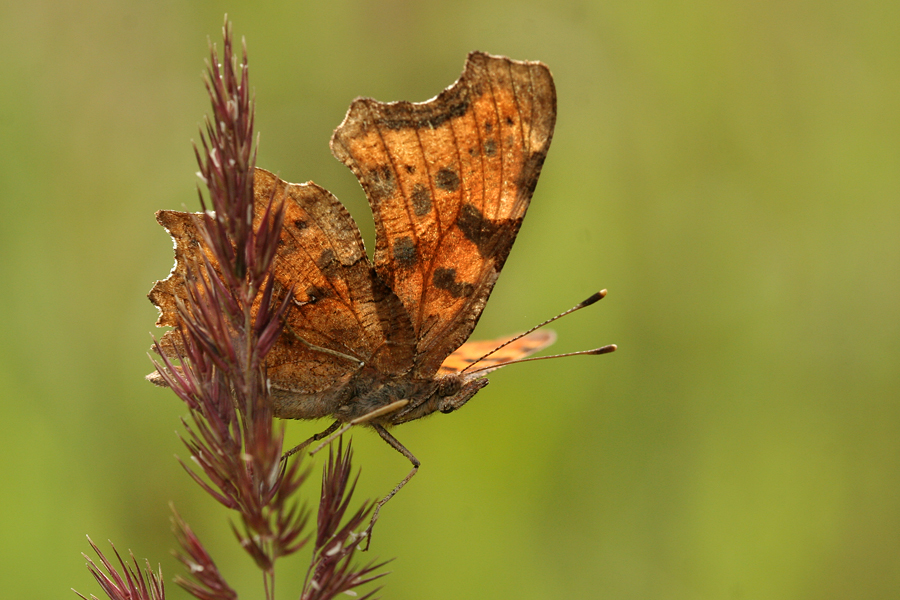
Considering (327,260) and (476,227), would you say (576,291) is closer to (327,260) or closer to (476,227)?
(476,227)

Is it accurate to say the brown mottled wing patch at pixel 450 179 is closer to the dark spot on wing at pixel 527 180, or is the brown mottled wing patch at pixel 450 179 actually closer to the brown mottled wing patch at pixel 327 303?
the dark spot on wing at pixel 527 180

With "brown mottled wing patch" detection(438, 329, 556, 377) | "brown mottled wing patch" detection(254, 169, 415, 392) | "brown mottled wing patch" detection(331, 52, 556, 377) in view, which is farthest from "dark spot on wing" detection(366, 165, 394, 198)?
"brown mottled wing patch" detection(438, 329, 556, 377)

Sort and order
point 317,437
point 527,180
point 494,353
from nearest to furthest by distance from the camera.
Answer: point 317,437 < point 527,180 < point 494,353

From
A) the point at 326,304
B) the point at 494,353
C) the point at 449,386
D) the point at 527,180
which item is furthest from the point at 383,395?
the point at 527,180

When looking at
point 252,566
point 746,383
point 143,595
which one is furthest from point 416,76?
point 143,595

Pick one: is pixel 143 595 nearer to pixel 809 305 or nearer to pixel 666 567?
pixel 666 567

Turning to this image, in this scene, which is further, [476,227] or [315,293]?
[476,227]

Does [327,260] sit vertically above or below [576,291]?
above
